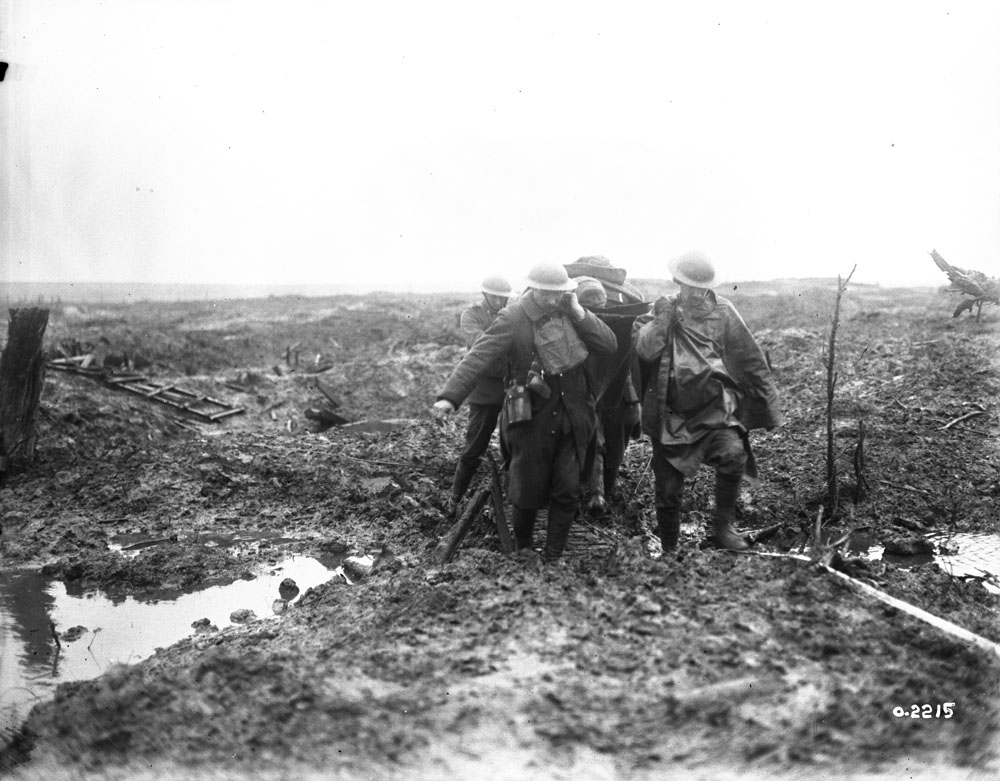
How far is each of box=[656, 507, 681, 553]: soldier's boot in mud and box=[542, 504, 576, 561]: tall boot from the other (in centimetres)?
61

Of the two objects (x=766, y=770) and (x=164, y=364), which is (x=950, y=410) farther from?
(x=164, y=364)

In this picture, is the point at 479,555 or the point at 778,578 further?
the point at 479,555

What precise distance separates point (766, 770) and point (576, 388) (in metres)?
2.86

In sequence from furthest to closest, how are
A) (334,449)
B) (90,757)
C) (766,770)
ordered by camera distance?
(334,449)
(90,757)
(766,770)

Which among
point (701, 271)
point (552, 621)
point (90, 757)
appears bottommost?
point (90, 757)

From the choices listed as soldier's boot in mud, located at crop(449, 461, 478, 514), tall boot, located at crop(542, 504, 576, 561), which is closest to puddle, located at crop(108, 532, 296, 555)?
soldier's boot in mud, located at crop(449, 461, 478, 514)

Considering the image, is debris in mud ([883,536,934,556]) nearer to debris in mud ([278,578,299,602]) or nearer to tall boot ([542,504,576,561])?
tall boot ([542,504,576,561])

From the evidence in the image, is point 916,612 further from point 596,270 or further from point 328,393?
point 328,393

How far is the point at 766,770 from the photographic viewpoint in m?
3.23

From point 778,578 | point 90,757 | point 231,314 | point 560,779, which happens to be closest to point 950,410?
point 778,578

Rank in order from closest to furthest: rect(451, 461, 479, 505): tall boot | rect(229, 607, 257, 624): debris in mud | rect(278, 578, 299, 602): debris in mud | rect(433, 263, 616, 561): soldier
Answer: rect(433, 263, 616, 561): soldier → rect(229, 607, 257, 624): debris in mud → rect(278, 578, 299, 602): debris in mud → rect(451, 461, 479, 505): tall boot

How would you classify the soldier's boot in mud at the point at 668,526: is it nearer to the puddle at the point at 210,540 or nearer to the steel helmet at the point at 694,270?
the steel helmet at the point at 694,270

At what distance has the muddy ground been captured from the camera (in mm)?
3406

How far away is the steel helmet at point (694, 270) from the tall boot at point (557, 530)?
1630 millimetres
